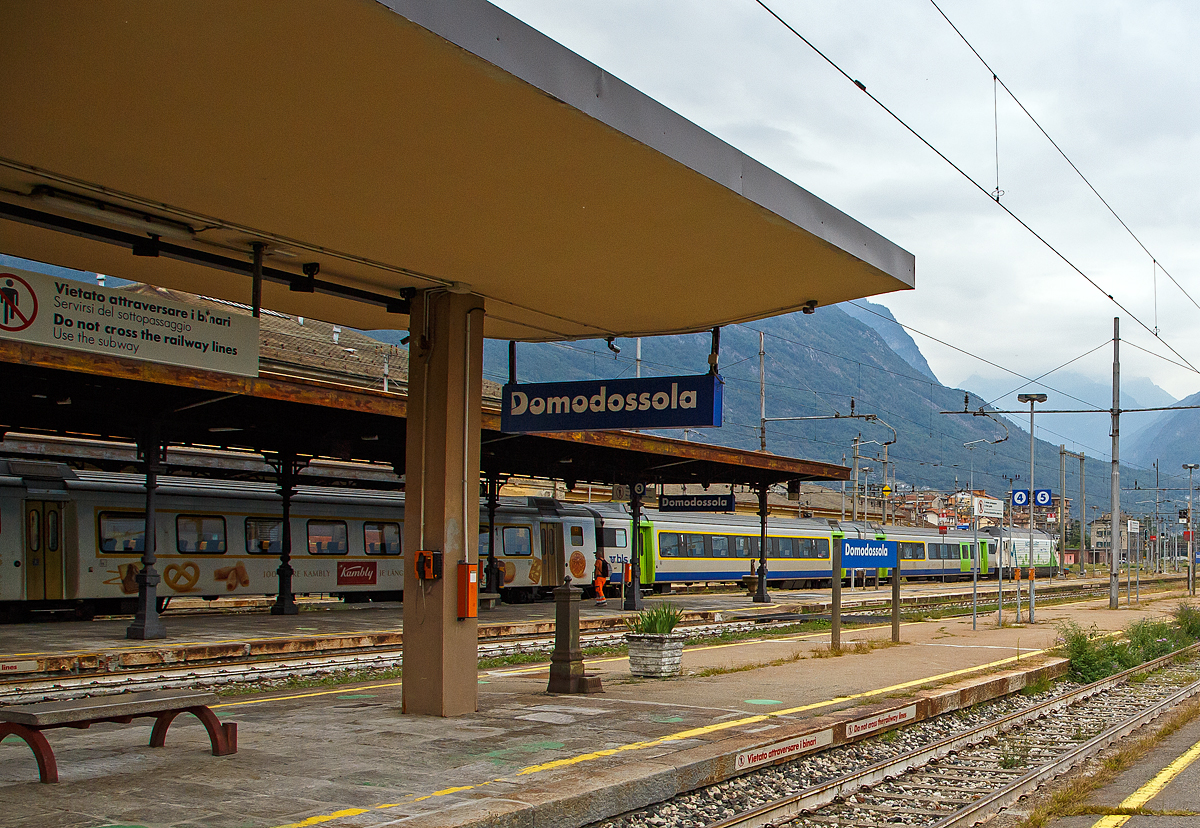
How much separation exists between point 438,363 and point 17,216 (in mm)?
3486

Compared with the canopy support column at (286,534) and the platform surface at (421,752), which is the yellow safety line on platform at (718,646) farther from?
the canopy support column at (286,534)

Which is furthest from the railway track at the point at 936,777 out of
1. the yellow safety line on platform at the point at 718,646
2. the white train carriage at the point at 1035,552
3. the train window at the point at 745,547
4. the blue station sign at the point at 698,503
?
the white train carriage at the point at 1035,552

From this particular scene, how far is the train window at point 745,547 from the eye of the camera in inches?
1495

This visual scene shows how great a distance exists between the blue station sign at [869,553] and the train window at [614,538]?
15.9 metres

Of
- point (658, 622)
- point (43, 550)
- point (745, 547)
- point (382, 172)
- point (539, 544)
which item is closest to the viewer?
point (382, 172)

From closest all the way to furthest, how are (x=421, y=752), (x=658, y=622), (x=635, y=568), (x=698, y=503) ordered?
1. (x=421, y=752)
2. (x=658, y=622)
3. (x=635, y=568)
4. (x=698, y=503)

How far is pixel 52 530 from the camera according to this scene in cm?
2055

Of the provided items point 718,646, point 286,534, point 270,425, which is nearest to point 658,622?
point 718,646

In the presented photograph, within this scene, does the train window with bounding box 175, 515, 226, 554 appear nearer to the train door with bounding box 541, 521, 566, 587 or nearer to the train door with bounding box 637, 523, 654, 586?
the train door with bounding box 541, 521, 566, 587

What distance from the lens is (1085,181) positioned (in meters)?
16.7

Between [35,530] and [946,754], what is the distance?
17.6 m

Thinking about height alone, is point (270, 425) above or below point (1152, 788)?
above

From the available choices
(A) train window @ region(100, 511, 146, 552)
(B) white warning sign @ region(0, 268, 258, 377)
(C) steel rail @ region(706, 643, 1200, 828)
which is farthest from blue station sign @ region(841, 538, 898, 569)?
(A) train window @ region(100, 511, 146, 552)

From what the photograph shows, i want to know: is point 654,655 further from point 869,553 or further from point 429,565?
point 869,553
